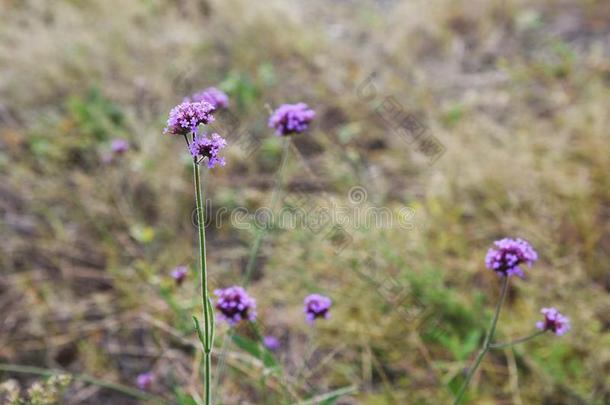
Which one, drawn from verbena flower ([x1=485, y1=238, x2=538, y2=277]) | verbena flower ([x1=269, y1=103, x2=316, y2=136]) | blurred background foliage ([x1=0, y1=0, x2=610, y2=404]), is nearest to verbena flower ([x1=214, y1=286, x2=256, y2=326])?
blurred background foliage ([x1=0, y1=0, x2=610, y2=404])

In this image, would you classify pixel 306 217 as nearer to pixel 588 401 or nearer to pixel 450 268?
pixel 450 268

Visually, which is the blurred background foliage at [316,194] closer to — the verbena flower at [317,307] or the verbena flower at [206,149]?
the verbena flower at [317,307]

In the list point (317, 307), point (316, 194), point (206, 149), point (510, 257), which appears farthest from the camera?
point (316, 194)

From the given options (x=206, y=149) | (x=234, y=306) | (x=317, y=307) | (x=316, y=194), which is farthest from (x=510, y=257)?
(x=316, y=194)

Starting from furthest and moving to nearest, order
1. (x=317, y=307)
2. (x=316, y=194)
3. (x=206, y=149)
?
(x=316, y=194) < (x=317, y=307) < (x=206, y=149)

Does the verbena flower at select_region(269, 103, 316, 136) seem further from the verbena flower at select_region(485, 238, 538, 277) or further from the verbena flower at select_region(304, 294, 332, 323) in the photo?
the verbena flower at select_region(485, 238, 538, 277)

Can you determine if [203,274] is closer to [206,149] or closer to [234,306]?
[206,149]

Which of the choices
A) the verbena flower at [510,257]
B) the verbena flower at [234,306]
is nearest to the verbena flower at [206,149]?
the verbena flower at [234,306]
